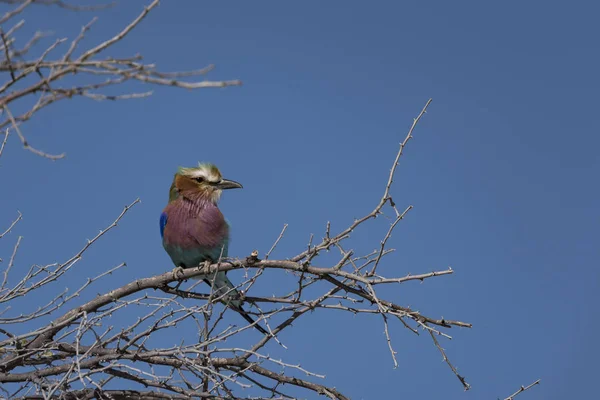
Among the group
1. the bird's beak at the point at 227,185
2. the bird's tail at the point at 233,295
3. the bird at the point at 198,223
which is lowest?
the bird's tail at the point at 233,295

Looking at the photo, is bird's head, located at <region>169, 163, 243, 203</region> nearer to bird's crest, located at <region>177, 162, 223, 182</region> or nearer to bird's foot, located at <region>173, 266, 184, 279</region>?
bird's crest, located at <region>177, 162, 223, 182</region>

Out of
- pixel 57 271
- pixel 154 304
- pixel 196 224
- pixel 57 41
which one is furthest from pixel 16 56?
pixel 196 224

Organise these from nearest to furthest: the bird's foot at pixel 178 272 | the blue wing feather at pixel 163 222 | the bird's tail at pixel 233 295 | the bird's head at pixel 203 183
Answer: the bird's tail at pixel 233 295 → the bird's foot at pixel 178 272 → the blue wing feather at pixel 163 222 → the bird's head at pixel 203 183

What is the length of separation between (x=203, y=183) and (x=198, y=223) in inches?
19.2

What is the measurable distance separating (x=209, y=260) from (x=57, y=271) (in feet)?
4.20

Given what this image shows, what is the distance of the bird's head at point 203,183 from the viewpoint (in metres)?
7.50

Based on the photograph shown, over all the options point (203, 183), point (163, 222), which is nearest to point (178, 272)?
point (163, 222)

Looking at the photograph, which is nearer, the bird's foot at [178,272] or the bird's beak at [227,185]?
the bird's foot at [178,272]

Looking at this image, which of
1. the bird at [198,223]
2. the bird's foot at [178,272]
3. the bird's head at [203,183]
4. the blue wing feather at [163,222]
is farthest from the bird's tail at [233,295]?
the bird's head at [203,183]

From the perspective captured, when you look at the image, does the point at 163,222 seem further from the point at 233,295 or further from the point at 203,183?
the point at 233,295

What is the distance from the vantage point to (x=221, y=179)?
7582mm

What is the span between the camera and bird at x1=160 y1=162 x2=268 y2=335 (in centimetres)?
709

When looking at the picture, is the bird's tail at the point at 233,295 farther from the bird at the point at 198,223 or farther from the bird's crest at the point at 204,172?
the bird's crest at the point at 204,172

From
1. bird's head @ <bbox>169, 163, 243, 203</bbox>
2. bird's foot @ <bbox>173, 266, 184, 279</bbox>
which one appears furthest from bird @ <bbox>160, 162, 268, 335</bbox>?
bird's foot @ <bbox>173, 266, 184, 279</bbox>
